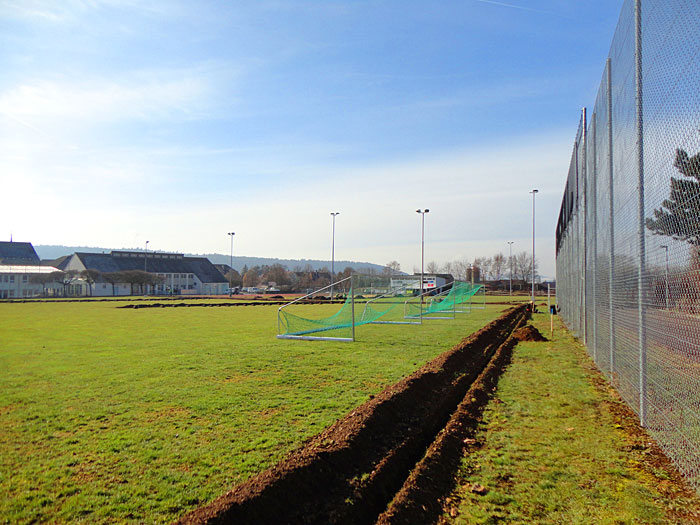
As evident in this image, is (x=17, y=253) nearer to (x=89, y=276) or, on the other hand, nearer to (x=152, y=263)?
(x=152, y=263)

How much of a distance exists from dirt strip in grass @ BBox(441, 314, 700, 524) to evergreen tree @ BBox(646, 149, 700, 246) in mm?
2246

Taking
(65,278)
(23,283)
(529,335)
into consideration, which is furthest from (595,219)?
(23,283)

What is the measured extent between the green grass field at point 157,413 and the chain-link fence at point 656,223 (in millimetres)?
3831

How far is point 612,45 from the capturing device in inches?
334

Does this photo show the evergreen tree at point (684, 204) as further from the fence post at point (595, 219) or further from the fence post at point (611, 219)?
the fence post at point (595, 219)

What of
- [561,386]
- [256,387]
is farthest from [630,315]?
[256,387]

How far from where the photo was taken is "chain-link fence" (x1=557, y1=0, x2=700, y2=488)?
4.13 meters

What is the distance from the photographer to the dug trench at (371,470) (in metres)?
3.95

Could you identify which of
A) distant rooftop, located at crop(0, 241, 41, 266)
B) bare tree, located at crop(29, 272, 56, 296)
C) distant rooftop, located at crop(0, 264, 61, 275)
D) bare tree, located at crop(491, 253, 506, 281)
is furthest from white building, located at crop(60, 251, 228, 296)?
bare tree, located at crop(491, 253, 506, 281)

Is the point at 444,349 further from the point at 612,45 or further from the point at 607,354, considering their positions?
the point at 612,45

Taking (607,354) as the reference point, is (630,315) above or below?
above

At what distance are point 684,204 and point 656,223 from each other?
920 millimetres

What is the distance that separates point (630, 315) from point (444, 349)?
7215 millimetres

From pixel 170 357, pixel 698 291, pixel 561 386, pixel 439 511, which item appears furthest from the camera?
pixel 170 357
